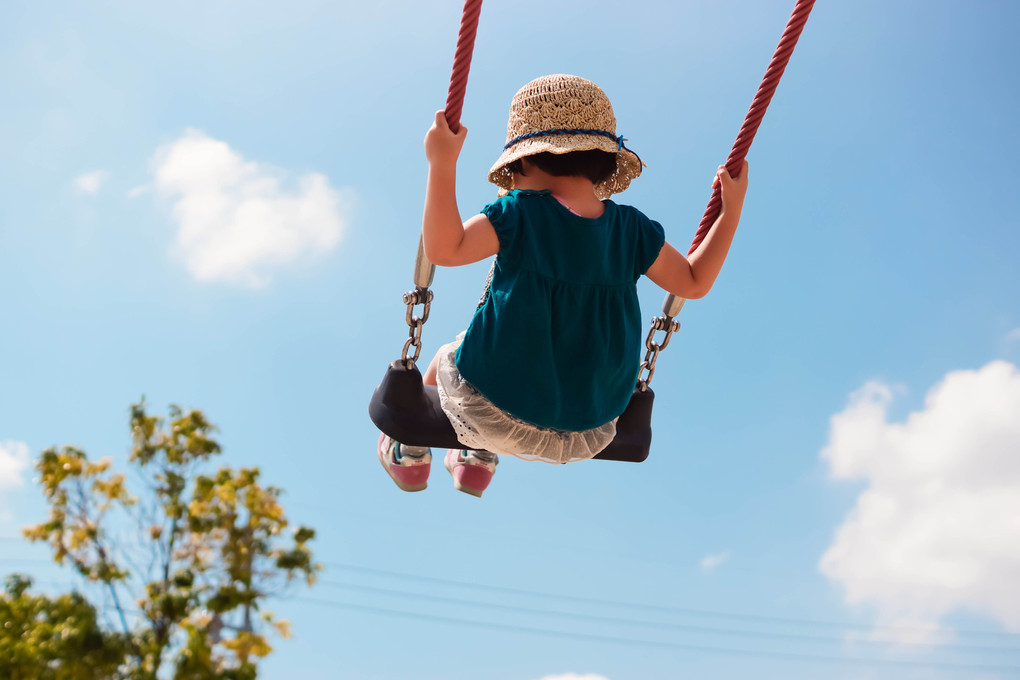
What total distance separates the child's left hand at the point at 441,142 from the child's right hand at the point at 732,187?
3.05 ft

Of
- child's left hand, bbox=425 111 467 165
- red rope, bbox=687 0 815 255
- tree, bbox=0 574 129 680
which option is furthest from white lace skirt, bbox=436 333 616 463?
tree, bbox=0 574 129 680

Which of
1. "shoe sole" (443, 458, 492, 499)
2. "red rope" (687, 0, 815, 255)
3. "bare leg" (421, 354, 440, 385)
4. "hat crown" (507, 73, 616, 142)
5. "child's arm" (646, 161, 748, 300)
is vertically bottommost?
"shoe sole" (443, 458, 492, 499)

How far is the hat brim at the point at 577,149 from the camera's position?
242 cm

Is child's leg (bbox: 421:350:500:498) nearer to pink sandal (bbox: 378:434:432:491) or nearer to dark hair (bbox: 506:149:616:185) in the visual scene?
pink sandal (bbox: 378:434:432:491)

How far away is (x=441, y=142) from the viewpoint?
7.38 feet

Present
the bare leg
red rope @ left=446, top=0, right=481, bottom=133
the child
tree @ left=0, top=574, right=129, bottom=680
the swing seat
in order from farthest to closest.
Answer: tree @ left=0, top=574, right=129, bottom=680, the bare leg, the swing seat, the child, red rope @ left=446, top=0, right=481, bottom=133

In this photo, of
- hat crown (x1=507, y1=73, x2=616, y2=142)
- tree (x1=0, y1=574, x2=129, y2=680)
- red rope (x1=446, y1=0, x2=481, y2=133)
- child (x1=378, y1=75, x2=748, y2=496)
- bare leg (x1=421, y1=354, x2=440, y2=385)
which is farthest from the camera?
tree (x1=0, y1=574, x2=129, y2=680)

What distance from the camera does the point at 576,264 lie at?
2.43 meters

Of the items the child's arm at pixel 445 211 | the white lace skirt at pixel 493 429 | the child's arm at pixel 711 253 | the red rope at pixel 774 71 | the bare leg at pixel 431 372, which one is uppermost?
the red rope at pixel 774 71

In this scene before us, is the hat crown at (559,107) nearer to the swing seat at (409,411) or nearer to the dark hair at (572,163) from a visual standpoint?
the dark hair at (572,163)

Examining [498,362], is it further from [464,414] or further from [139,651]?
[139,651]

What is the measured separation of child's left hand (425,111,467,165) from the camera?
2.25 meters

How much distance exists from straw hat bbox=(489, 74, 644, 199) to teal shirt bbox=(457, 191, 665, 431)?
155 mm

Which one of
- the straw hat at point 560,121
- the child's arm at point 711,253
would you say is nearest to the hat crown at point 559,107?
the straw hat at point 560,121
